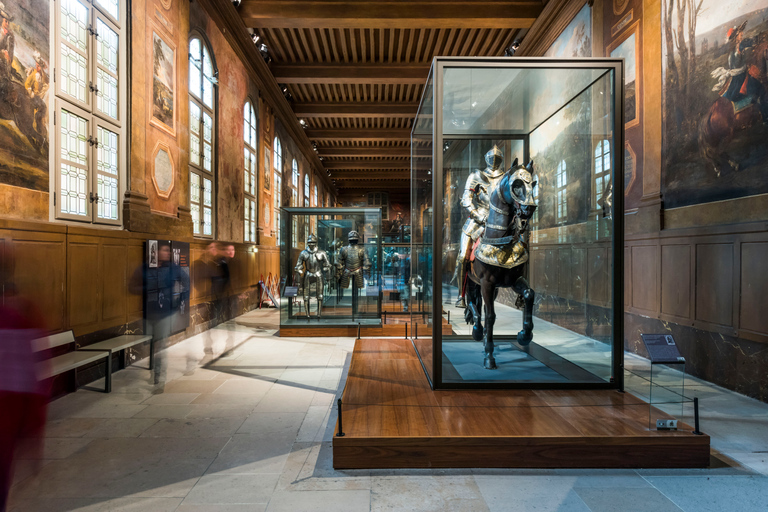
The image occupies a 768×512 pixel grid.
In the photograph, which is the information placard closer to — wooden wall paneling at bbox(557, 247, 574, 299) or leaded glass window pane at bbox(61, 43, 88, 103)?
wooden wall paneling at bbox(557, 247, 574, 299)

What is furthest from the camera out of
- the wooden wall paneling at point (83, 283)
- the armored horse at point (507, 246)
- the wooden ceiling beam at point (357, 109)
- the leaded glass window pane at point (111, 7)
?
the wooden ceiling beam at point (357, 109)

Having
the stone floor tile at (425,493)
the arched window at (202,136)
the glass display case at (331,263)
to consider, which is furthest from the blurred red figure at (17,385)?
the arched window at (202,136)

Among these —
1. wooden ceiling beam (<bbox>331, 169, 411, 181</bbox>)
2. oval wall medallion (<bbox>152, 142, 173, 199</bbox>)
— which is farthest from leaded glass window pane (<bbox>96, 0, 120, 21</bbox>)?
wooden ceiling beam (<bbox>331, 169, 411, 181</bbox>)

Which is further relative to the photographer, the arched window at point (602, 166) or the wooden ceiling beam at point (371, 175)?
the wooden ceiling beam at point (371, 175)

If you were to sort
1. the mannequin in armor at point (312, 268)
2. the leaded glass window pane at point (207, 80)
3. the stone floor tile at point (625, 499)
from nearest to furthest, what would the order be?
the stone floor tile at point (625, 499) → the mannequin in armor at point (312, 268) → the leaded glass window pane at point (207, 80)

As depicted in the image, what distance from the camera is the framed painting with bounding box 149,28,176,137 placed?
21.8 ft

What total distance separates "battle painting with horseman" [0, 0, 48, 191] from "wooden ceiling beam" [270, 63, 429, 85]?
355 inches

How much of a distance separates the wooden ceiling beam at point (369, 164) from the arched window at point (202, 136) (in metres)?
15.9

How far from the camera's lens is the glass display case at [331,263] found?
8.33 meters

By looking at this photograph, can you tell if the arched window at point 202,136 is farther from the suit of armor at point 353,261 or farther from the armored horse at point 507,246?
the armored horse at point 507,246

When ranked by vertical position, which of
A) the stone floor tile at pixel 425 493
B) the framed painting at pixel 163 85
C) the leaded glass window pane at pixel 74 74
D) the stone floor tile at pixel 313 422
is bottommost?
the stone floor tile at pixel 313 422

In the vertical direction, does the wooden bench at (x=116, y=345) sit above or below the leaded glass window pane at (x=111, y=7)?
below

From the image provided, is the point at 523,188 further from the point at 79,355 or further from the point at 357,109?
the point at 357,109

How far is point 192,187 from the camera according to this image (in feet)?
28.1
